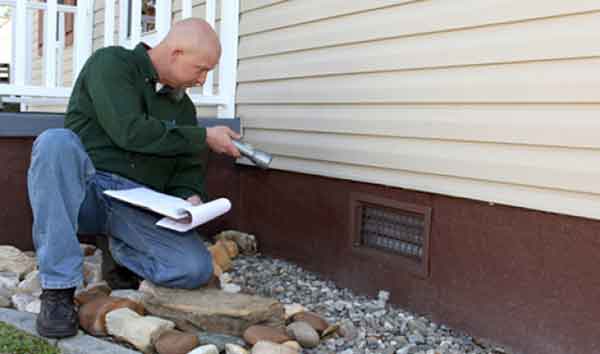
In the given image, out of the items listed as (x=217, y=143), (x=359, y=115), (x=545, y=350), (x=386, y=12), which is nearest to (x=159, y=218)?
(x=217, y=143)

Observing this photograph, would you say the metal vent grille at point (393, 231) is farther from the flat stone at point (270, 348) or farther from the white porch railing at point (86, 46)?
the white porch railing at point (86, 46)

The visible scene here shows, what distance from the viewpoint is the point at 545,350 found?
2.43 meters

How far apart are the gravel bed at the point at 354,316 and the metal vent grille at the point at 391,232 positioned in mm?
202

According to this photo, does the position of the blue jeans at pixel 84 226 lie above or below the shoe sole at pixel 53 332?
above

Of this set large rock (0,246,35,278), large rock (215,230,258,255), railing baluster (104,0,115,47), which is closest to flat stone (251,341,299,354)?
large rock (0,246,35,278)

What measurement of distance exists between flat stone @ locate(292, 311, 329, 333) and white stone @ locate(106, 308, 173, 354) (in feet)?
1.69

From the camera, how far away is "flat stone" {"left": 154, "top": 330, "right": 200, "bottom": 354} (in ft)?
7.62

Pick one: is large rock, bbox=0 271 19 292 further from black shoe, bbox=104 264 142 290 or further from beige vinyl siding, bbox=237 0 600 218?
beige vinyl siding, bbox=237 0 600 218

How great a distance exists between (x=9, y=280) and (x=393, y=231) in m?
1.79

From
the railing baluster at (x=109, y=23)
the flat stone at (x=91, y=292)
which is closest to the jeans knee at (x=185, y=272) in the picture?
the flat stone at (x=91, y=292)

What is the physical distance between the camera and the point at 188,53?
2.78 metres

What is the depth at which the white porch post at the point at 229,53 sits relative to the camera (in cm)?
429

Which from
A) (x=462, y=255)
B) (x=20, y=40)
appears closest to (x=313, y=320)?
(x=462, y=255)

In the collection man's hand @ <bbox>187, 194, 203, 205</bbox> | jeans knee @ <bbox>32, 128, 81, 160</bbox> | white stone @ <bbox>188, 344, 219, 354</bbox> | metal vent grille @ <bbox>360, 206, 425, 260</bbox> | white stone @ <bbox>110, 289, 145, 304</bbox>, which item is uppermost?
jeans knee @ <bbox>32, 128, 81, 160</bbox>
